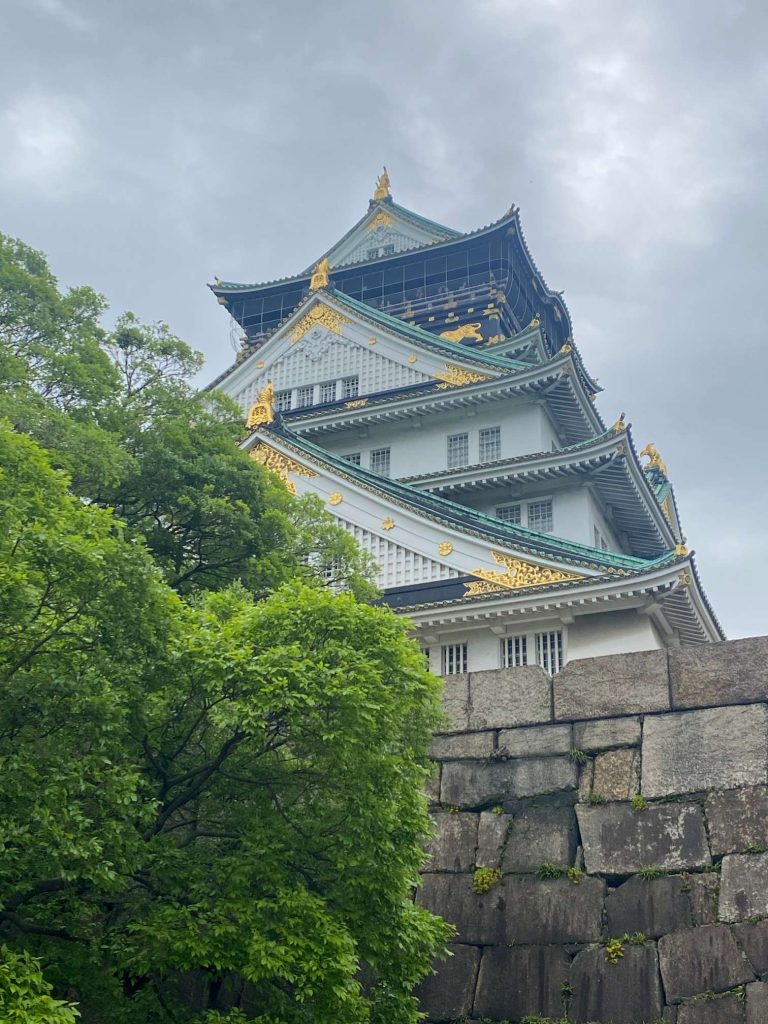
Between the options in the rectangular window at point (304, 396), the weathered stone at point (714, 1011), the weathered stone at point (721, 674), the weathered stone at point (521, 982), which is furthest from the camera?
the rectangular window at point (304, 396)

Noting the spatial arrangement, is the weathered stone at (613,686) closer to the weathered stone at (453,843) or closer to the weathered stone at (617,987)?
the weathered stone at (453,843)

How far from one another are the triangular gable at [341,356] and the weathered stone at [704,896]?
17362 mm

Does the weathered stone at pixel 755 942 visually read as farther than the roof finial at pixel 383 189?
No

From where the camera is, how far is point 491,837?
15297 mm

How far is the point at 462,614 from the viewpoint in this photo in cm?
2041

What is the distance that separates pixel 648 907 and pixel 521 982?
1.79 m

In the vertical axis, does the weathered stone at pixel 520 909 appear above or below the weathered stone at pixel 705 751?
below

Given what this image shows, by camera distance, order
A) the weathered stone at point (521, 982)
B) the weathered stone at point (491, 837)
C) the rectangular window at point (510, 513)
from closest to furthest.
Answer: the weathered stone at point (521, 982) → the weathered stone at point (491, 837) → the rectangular window at point (510, 513)

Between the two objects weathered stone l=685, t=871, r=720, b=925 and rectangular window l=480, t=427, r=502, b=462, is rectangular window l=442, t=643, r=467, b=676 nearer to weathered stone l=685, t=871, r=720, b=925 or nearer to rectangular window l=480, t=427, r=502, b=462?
weathered stone l=685, t=871, r=720, b=925

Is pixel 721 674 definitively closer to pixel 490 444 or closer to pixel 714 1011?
pixel 714 1011

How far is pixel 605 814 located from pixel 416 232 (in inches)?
1032

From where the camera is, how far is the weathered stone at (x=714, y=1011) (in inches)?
492

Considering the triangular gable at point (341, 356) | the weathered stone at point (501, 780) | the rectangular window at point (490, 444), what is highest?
the triangular gable at point (341, 356)

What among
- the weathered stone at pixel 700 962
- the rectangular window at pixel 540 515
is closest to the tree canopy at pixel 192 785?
the weathered stone at pixel 700 962
